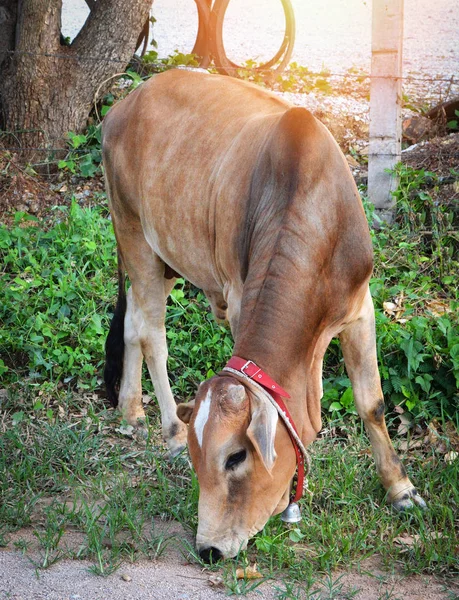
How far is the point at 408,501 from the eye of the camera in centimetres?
366

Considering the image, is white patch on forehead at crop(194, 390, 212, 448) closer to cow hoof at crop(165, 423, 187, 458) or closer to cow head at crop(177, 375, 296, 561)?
cow head at crop(177, 375, 296, 561)

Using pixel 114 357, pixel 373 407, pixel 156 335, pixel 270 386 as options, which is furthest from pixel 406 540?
pixel 114 357

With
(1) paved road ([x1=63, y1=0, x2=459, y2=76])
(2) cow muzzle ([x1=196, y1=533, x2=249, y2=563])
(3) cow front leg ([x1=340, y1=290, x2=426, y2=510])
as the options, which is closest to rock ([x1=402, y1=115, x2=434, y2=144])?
(1) paved road ([x1=63, y1=0, x2=459, y2=76])

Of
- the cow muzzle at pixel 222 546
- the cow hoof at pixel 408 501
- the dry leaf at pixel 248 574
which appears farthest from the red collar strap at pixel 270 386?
the cow hoof at pixel 408 501

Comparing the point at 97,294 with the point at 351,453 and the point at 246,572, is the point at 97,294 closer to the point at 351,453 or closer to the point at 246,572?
the point at 351,453

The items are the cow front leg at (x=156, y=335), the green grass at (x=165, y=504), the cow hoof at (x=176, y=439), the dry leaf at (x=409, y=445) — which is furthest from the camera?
the cow front leg at (x=156, y=335)

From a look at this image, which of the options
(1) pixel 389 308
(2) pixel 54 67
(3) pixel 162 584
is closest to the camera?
(3) pixel 162 584

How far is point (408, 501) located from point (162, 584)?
1.09m

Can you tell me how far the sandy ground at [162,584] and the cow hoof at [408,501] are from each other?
36 cm

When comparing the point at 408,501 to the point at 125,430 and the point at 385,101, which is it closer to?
the point at 125,430

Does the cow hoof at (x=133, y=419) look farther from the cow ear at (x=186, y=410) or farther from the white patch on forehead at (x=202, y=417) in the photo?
the white patch on forehead at (x=202, y=417)

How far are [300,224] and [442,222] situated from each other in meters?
2.31

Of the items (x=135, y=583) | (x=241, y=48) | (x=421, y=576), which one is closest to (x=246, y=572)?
(x=135, y=583)

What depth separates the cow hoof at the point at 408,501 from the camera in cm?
A: 364
